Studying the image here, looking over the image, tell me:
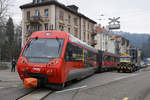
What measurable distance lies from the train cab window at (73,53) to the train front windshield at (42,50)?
0.61m

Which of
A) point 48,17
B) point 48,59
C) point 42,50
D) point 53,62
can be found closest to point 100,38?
point 48,17

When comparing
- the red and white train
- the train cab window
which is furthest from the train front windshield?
the train cab window

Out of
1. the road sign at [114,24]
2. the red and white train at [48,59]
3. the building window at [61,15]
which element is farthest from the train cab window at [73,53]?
the building window at [61,15]

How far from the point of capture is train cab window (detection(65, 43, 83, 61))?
384 inches

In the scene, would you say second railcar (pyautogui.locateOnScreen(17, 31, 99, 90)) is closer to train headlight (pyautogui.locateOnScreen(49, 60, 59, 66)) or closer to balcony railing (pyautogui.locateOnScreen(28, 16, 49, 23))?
train headlight (pyautogui.locateOnScreen(49, 60, 59, 66))

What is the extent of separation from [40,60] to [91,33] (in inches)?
1366

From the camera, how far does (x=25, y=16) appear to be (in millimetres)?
32938

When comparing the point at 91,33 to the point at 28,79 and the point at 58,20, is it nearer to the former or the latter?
the point at 58,20

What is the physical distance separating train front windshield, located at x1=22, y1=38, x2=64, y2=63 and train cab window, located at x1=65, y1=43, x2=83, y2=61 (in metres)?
0.61

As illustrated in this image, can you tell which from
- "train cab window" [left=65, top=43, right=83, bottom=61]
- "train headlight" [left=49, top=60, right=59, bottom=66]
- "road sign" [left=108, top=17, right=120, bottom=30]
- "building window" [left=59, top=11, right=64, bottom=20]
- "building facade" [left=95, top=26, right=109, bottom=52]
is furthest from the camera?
"building facade" [left=95, top=26, right=109, bottom=52]

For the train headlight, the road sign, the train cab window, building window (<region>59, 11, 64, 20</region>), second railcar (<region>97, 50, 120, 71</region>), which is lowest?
second railcar (<region>97, 50, 120, 71</region>)

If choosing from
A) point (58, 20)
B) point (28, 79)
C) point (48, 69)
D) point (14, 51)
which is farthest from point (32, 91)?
point (14, 51)

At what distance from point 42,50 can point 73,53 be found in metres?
2.06

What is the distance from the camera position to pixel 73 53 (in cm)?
1063
